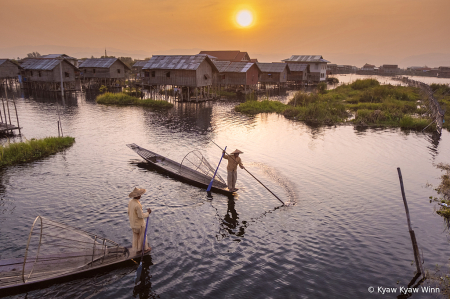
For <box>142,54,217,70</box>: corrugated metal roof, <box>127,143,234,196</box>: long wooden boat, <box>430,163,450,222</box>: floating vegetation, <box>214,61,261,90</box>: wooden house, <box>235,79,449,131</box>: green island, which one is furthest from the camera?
<box>214,61,261,90</box>: wooden house

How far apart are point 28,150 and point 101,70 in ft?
125

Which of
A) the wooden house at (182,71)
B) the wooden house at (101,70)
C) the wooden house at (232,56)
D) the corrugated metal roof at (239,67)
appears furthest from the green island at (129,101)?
the wooden house at (232,56)

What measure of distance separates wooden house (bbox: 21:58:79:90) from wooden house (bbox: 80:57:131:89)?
3663 mm

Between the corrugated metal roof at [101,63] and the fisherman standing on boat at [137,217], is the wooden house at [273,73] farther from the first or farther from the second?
the fisherman standing on boat at [137,217]

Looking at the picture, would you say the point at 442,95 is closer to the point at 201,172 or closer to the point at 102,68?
the point at 201,172

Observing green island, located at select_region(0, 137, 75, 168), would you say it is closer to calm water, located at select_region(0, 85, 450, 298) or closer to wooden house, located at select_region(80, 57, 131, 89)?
calm water, located at select_region(0, 85, 450, 298)

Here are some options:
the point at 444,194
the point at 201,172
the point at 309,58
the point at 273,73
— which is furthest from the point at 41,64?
the point at 309,58

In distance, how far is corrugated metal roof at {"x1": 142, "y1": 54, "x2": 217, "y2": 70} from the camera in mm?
34844

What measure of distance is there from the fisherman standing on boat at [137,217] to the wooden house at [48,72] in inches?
1627

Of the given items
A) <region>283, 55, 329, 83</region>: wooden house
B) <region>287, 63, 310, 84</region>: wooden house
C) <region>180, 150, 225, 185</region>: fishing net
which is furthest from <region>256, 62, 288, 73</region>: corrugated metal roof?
<region>180, 150, 225, 185</region>: fishing net

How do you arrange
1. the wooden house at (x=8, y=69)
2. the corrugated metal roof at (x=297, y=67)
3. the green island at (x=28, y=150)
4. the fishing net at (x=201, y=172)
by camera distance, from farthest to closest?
the corrugated metal roof at (x=297, y=67) → the wooden house at (x=8, y=69) → the green island at (x=28, y=150) → the fishing net at (x=201, y=172)

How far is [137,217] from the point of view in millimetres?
7191

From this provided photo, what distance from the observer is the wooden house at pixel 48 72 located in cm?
4250

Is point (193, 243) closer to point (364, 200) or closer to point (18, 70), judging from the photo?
point (364, 200)
